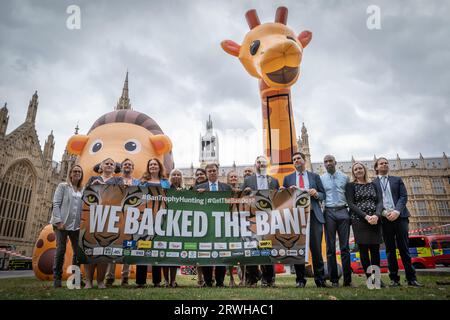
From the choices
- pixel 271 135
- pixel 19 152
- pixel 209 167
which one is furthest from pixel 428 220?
pixel 19 152

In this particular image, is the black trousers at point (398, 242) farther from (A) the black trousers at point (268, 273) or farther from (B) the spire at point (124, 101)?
(B) the spire at point (124, 101)

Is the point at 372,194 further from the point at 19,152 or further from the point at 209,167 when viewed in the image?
the point at 19,152

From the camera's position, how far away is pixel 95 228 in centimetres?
461

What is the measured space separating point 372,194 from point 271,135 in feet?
13.9

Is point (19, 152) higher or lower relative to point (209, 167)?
higher

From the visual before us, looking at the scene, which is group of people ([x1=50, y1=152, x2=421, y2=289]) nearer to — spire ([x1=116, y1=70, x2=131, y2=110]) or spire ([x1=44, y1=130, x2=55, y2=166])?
spire ([x1=44, y1=130, x2=55, y2=166])

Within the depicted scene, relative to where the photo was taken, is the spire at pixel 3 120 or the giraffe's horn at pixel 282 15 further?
the spire at pixel 3 120

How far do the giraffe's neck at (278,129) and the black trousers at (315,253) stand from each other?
3.32 metres

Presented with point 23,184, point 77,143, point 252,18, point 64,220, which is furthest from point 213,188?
point 23,184

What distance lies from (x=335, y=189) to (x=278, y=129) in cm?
392

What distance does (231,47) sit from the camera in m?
9.75

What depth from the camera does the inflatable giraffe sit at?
813 centimetres

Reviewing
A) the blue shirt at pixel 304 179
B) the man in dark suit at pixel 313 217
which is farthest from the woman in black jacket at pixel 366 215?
the blue shirt at pixel 304 179

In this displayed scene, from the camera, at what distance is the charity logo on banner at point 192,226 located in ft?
15.1
